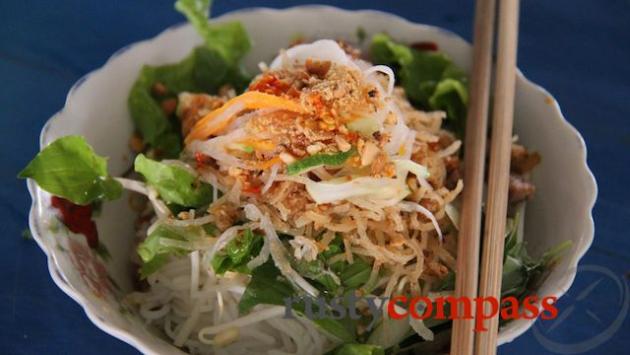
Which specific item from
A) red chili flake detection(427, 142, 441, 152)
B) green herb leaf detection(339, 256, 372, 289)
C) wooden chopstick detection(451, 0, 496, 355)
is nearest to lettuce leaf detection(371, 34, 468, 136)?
wooden chopstick detection(451, 0, 496, 355)

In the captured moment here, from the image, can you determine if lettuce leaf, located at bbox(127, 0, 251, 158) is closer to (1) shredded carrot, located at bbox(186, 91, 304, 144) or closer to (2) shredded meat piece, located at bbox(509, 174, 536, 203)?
(1) shredded carrot, located at bbox(186, 91, 304, 144)

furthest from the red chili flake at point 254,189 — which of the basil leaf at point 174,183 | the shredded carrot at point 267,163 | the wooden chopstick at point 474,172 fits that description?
the wooden chopstick at point 474,172

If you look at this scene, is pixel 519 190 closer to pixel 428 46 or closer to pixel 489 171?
pixel 489 171

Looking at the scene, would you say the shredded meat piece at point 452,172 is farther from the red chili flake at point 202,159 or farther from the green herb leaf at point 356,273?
the red chili flake at point 202,159

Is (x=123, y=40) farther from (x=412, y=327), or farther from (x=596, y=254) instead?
(x=596, y=254)

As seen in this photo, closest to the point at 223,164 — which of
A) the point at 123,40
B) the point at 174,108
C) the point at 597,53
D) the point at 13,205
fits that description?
the point at 174,108

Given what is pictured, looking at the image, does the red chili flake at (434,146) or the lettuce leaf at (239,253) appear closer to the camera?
the lettuce leaf at (239,253)
